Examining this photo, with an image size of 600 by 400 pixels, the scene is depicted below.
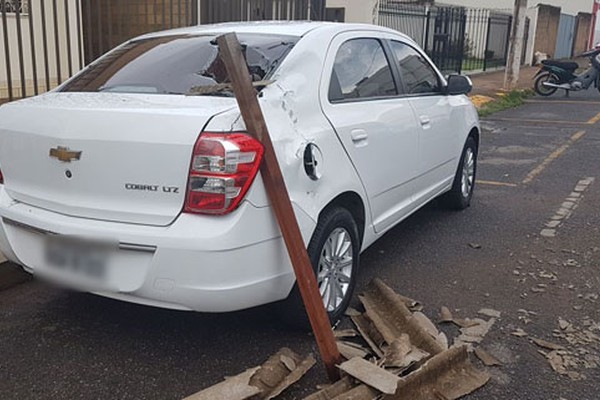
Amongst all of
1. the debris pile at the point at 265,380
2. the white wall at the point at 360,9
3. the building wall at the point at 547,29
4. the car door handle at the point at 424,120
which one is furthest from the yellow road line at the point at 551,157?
the building wall at the point at 547,29

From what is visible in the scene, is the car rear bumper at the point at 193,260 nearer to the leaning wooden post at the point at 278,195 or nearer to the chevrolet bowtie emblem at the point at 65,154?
the leaning wooden post at the point at 278,195

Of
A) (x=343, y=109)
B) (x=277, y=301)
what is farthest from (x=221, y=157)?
(x=343, y=109)

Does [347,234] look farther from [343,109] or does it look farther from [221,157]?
[221,157]

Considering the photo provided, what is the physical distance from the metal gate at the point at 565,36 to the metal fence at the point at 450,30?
6.42 m

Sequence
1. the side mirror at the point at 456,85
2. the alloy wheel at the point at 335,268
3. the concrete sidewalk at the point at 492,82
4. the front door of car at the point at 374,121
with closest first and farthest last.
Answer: the alloy wheel at the point at 335,268, the front door of car at the point at 374,121, the side mirror at the point at 456,85, the concrete sidewalk at the point at 492,82

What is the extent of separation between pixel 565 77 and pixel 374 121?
14286mm

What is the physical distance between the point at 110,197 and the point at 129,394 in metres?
0.94

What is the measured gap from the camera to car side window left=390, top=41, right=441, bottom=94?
4898 mm

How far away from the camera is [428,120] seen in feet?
16.5

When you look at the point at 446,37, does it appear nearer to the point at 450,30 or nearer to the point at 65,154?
the point at 450,30

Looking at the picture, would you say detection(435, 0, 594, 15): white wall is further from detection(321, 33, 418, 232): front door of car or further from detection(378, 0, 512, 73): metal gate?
detection(321, 33, 418, 232): front door of car

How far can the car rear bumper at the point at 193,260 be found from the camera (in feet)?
9.92

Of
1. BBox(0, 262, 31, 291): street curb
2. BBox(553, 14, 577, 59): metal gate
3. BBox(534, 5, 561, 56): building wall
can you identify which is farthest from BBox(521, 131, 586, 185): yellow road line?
BBox(553, 14, 577, 59): metal gate

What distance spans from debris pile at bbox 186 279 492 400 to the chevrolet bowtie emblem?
4.12 feet
